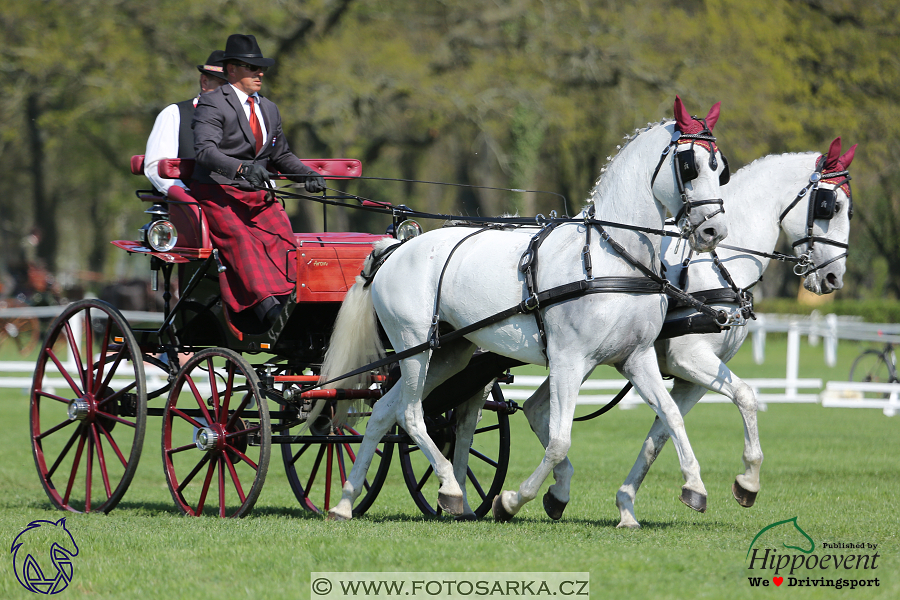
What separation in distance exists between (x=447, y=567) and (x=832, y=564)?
5.72 ft

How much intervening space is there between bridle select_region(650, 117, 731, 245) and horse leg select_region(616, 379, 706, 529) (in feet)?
4.36

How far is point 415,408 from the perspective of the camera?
21.5 ft

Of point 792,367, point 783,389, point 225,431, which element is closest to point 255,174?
point 225,431

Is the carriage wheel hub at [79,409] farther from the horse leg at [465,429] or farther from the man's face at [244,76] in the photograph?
the horse leg at [465,429]

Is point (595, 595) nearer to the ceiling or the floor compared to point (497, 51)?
nearer to the floor

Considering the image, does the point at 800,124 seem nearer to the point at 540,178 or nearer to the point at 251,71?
the point at 540,178

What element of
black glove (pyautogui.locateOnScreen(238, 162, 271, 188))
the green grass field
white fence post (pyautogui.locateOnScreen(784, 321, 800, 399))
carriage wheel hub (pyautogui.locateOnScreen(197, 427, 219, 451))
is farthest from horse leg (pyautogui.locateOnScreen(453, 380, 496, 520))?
white fence post (pyautogui.locateOnScreen(784, 321, 800, 399))

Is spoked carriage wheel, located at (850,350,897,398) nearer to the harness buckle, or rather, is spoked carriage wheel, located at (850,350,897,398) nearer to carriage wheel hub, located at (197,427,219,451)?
the harness buckle

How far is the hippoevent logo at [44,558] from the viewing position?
4805 mm

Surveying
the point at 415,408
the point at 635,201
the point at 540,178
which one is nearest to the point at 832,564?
the point at 635,201

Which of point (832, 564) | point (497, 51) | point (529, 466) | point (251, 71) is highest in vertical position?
point (497, 51)

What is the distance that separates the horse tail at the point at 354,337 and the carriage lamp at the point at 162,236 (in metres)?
1.20

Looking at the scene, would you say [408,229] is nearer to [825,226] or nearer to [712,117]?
[712,117]

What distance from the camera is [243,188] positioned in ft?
22.1
